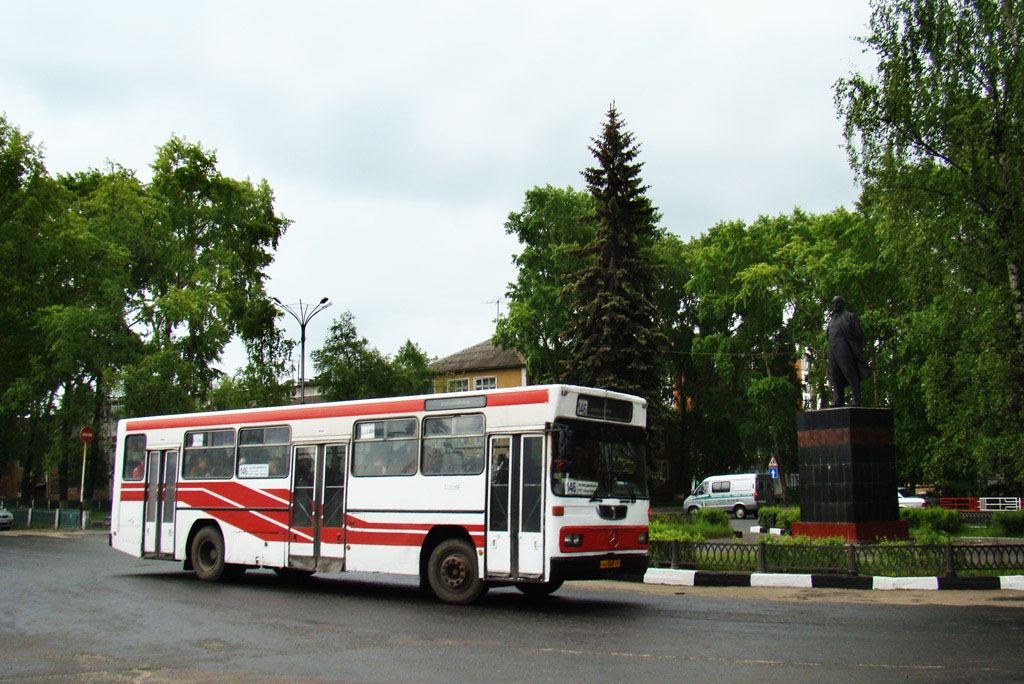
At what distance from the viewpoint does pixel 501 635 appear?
9797 millimetres

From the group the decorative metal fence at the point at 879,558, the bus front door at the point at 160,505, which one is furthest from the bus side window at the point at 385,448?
the decorative metal fence at the point at 879,558

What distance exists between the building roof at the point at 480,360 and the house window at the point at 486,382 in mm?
701

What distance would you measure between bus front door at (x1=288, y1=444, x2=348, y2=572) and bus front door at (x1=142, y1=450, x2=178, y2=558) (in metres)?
3.34

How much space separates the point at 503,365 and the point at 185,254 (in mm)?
23389

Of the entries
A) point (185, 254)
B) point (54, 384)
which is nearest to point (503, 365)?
point (185, 254)

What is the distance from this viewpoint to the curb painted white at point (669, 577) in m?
15.3

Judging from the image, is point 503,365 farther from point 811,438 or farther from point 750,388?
point 811,438

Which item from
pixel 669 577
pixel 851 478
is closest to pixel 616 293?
pixel 851 478

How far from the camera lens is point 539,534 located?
11625 millimetres

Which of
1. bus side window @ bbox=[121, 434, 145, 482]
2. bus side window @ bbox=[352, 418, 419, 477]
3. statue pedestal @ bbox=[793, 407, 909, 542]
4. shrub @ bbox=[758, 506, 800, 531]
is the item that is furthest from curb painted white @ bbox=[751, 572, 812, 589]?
bus side window @ bbox=[121, 434, 145, 482]

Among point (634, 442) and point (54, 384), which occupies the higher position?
point (54, 384)

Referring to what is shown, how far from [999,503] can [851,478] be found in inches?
1226

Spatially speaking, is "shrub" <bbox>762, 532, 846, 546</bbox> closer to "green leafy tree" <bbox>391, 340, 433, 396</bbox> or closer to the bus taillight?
the bus taillight

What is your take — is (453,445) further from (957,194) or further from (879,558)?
(957,194)
